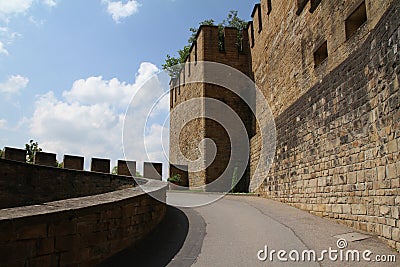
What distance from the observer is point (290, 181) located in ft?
34.9

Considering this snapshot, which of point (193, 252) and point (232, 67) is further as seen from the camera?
point (232, 67)

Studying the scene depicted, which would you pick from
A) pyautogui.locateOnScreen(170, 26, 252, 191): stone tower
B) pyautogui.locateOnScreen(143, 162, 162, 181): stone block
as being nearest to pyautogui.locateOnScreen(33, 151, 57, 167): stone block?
pyautogui.locateOnScreen(143, 162, 162, 181): stone block

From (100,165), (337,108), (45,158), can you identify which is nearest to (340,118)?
(337,108)

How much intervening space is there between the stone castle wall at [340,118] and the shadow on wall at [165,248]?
301cm

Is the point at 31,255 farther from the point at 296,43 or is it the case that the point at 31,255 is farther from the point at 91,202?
the point at 296,43

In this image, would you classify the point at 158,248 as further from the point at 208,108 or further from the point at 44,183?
the point at 208,108

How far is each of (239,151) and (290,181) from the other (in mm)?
8270

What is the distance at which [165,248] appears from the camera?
5441mm

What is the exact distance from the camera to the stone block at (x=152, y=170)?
1259 centimetres

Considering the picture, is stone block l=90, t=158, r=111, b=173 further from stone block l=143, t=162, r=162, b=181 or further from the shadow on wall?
the shadow on wall

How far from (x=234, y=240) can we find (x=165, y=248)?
1239 mm

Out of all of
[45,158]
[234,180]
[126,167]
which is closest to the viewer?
[45,158]

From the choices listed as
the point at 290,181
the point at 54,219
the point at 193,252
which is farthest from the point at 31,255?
the point at 290,181

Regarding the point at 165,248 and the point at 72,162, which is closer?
the point at 165,248
